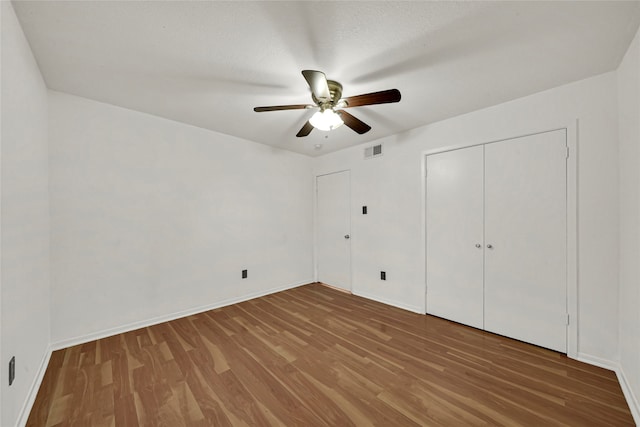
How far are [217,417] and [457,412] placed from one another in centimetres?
153

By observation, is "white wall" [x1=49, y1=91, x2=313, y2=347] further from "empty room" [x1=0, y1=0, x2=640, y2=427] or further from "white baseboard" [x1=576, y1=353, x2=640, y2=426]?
"white baseboard" [x1=576, y1=353, x2=640, y2=426]

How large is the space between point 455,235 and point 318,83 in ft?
7.50

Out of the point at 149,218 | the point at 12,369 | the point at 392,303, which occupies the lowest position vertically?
the point at 392,303

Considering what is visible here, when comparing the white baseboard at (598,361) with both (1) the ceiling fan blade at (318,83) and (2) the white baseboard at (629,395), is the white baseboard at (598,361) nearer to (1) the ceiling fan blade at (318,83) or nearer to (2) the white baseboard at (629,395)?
(2) the white baseboard at (629,395)

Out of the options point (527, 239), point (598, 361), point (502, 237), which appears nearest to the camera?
point (598, 361)

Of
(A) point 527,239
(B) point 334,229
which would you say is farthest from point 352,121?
(B) point 334,229

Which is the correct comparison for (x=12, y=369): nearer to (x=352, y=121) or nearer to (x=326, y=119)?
(x=326, y=119)

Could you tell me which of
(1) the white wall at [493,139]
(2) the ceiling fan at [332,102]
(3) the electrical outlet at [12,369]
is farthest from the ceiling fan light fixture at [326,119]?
(3) the electrical outlet at [12,369]

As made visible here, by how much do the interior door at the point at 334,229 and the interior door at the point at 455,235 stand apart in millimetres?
1349

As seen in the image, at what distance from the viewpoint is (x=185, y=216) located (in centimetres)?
298

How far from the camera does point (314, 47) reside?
1.60 meters

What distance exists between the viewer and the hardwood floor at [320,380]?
148 centimetres

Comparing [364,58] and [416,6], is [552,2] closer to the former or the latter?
[416,6]

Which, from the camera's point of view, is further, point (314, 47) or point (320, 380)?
point (320, 380)
